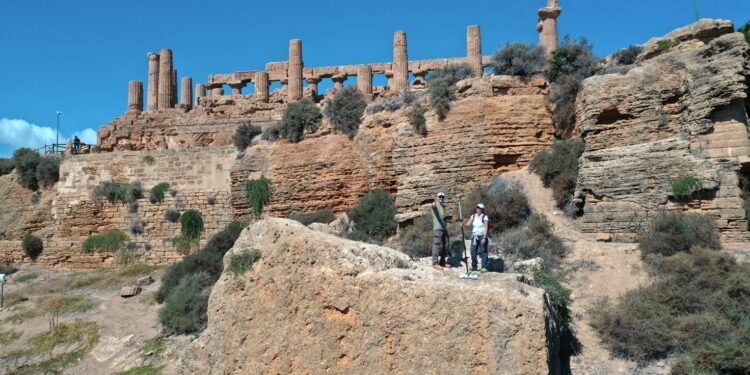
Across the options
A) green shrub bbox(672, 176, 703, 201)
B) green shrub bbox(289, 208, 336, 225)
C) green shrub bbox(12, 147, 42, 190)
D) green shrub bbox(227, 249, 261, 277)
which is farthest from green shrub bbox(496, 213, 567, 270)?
green shrub bbox(12, 147, 42, 190)

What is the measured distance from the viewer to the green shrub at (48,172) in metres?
24.6

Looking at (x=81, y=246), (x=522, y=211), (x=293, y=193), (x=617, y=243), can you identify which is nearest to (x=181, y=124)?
(x=81, y=246)

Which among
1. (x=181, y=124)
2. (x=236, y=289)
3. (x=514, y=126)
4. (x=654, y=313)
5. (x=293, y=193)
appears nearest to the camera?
(x=236, y=289)

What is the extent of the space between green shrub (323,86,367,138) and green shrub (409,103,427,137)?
2396 millimetres

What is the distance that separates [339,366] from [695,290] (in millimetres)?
5813

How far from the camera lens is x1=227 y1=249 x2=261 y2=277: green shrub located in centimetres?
628

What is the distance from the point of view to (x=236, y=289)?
20.5 feet

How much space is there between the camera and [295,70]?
2809 cm

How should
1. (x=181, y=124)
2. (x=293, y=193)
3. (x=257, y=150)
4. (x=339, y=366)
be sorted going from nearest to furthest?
(x=339, y=366), (x=293, y=193), (x=257, y=150), (x=181, y=124)

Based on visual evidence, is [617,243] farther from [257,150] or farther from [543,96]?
[257,150]

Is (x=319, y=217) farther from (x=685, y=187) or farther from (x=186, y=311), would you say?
(x=685, y=187)

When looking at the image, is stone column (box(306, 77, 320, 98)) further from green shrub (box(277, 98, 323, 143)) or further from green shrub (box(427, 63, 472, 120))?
green shrub (box(427, 63, 472, 120))

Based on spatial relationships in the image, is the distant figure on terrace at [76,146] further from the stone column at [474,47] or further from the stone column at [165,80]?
the stone column at [474,47]

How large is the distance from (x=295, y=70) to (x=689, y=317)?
892 inches
